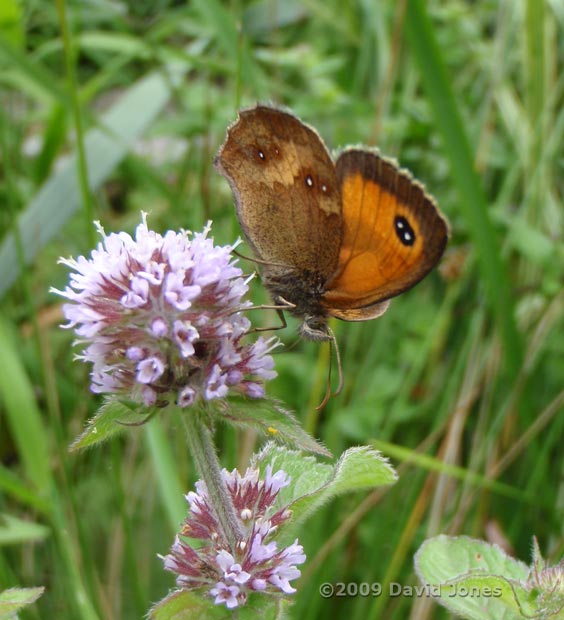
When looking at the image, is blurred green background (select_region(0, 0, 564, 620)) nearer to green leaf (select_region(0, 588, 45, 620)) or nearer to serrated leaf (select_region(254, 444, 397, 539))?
serrated leaf (select_region(254, 444, 397, 539))

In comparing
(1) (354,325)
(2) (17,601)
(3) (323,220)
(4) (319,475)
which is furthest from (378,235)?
(1) (354,325)

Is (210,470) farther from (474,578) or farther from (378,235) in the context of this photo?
(378,235)

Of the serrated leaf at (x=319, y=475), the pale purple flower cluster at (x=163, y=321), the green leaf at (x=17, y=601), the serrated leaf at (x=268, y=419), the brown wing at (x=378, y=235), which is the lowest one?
the green leaf at (x=17, y=601)

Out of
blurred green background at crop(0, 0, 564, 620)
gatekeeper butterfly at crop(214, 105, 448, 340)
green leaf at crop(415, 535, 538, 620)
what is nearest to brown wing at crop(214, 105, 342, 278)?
gatekeeper butterfly at crop(214, 105, 448, 340)

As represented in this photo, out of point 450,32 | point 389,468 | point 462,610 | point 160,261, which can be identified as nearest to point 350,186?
point 160,261

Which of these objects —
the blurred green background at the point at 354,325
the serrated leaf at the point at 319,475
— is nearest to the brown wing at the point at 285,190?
the blurred green background at the point at 354,325

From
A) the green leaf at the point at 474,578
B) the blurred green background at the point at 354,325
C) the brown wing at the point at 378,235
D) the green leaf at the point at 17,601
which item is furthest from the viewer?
the blurred green background at the point at 354,325

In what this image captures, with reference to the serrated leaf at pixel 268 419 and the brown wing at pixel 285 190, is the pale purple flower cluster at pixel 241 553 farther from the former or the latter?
the brown wing at pixel 285 190

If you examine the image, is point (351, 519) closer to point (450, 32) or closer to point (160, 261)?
point (160, 261)
